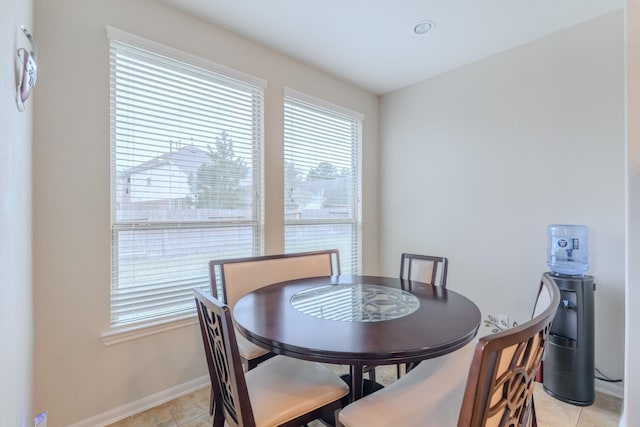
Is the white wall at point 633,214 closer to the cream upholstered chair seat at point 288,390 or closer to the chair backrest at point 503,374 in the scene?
the chair backrest at point 503,374

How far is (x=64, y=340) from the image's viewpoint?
5.57ft

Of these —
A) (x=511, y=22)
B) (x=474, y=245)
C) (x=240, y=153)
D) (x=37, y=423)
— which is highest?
(x=511, y=22)

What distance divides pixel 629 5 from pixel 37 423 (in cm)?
372

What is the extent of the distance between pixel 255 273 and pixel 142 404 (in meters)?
1.10

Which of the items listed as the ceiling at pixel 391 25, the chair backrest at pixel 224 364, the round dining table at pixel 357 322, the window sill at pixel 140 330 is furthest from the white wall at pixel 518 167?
the chair backrest at pixel 224 364

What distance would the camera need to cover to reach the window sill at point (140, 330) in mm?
1839

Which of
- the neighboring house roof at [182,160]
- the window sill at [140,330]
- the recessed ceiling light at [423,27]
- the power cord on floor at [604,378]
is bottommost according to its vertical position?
the power cord on floor at [604,378]

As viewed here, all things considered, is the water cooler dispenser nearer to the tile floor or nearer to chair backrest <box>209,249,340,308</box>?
the tile floor

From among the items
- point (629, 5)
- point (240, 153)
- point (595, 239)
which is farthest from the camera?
point (240, 153)

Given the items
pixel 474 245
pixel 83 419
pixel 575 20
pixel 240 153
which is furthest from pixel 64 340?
pixel 575 20

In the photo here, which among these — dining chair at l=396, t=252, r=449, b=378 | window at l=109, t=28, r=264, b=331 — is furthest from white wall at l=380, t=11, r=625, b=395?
window at l=109, t=28, r=264, b=331

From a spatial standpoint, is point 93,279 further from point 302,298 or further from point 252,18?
point 252,18

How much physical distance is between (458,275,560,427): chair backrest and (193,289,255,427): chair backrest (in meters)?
0.74

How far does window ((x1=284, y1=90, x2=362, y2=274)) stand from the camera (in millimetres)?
2873
